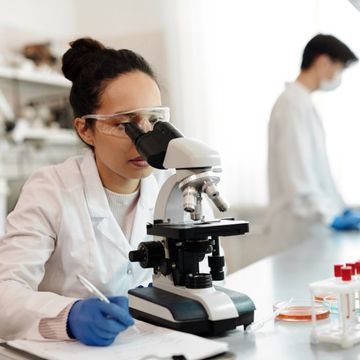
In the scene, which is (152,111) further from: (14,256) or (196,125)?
(196,125)

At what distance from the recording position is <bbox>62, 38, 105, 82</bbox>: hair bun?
4.90 ft

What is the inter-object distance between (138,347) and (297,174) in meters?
1.96

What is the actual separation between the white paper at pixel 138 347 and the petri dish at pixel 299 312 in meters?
0.21

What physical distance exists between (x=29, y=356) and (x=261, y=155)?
2.90m

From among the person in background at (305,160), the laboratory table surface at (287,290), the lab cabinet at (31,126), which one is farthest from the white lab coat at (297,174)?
the lab cabinet at (31,126)

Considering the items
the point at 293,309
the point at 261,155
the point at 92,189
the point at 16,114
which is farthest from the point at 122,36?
the point at 293,309

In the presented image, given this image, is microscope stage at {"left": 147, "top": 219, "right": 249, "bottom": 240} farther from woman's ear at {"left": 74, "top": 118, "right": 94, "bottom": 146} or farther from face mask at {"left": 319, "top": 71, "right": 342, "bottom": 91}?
face mask at {"left": 319, "top": 71, "right": 342, "bottom": 91}

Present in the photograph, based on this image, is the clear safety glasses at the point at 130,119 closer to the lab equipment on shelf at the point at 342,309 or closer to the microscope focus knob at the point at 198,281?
the microscope focus knob at the point at 198,281

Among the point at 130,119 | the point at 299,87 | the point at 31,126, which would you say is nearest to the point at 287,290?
the point at 130,119

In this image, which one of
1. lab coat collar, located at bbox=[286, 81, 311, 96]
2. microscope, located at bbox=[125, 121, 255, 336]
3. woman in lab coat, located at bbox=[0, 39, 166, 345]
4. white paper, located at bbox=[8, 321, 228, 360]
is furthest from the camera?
lab coat collar, located at bbox=[286, 81, 311, 96]

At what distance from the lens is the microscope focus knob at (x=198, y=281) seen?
3.48 feet

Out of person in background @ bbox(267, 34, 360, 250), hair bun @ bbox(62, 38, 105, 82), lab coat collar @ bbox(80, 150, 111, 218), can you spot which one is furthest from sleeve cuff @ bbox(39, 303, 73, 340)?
person in background @ bbox(267, 34, 360, 250)

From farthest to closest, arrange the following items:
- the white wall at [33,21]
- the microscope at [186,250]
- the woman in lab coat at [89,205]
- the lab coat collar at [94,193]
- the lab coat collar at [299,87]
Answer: the white wall at [33,21] < the lab coat collar at [299,87] < the lab coat collar at [94,193] < the woman in lab coat at [89,205] < the microscope at [186,250]

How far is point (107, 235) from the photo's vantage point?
1.38 meters
